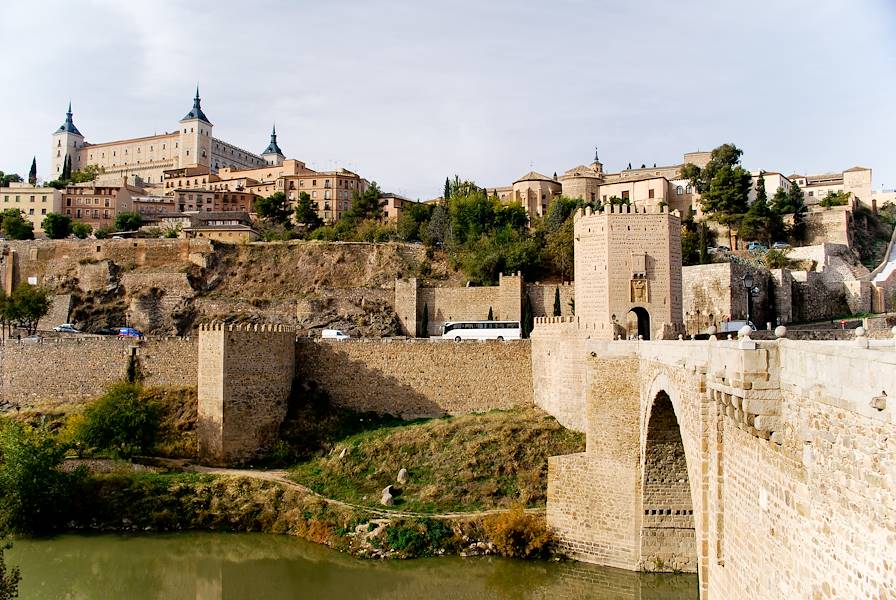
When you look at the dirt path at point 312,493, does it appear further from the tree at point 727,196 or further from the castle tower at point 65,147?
the castle tower at point 65,147

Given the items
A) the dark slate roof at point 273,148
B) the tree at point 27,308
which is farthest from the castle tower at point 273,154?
the tree at point 27,308

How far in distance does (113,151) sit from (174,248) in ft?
142

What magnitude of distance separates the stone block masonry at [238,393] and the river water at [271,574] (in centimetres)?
296

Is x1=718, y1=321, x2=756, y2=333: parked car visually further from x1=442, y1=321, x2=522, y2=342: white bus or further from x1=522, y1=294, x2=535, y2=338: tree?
x1=522, y1=294, x2=535, y2=338: tree

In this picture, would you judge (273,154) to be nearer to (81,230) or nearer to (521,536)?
(81,230)

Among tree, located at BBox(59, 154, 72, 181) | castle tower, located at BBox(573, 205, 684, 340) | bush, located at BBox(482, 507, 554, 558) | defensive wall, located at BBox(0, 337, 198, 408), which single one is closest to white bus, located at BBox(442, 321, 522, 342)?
castle tower, located at BBox(573, 205, 684, 340)

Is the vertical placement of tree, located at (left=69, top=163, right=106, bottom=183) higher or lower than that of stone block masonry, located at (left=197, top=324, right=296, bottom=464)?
higher

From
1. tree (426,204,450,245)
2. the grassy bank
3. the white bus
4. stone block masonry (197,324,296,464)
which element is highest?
tree (426,204,450,245)

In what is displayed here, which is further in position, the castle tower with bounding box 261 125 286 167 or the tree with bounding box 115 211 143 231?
the castle tower with bounding box 261 125 286 167

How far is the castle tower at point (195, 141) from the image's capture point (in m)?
73.4

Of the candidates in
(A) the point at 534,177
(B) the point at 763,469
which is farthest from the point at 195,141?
(B) the point at 763,469

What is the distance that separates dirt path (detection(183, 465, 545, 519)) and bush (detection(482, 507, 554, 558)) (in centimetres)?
62

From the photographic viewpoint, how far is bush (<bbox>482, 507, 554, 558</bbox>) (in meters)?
15.6

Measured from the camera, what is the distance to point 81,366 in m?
24.6
